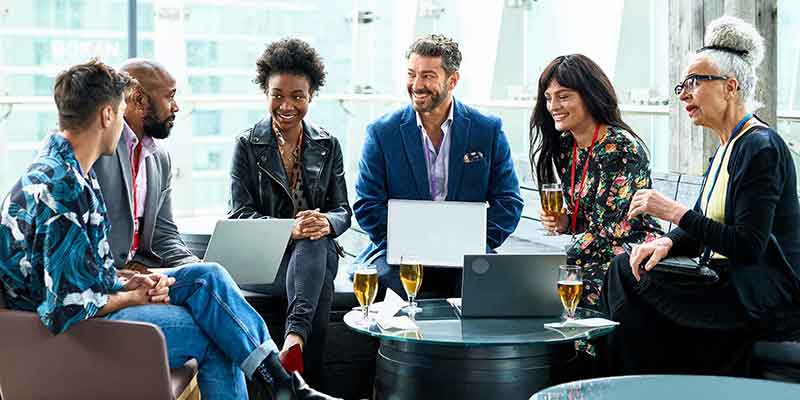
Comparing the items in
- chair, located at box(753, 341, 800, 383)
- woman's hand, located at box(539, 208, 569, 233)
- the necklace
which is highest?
the necklace

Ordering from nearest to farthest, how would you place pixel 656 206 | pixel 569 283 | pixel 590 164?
pixel 569 283 → pixel 656 206 → pixel 590 164

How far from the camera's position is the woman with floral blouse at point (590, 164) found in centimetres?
338

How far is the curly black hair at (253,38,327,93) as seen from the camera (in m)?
3.88

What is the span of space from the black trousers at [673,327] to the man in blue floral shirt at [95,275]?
90 centimetres

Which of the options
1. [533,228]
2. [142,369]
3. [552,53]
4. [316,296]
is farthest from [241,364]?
[552,53]

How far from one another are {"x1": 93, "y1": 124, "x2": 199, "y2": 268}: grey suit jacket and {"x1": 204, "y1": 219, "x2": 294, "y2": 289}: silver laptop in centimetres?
17

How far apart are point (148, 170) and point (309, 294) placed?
2.11 ft

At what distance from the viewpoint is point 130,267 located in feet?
10.9

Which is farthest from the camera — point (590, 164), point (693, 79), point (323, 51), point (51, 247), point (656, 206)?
point (323, 51)

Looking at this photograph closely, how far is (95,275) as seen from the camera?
8.25 ft

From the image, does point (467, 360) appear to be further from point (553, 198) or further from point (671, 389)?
point (553, 198)

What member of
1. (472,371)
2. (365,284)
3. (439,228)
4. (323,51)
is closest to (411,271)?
(365,284)

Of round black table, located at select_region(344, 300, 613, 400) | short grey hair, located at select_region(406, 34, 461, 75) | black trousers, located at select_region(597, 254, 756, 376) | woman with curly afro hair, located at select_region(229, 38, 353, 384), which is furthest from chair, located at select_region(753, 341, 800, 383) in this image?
short grey hair, located at select_region(406, 34, 461, 75)

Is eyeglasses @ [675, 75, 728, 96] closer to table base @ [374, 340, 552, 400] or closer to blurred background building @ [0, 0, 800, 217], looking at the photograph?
table base @ [374, 340, 552, 400]
